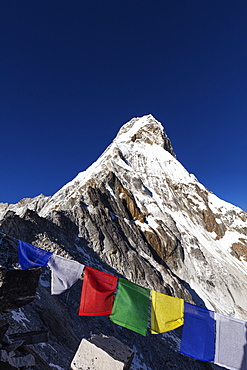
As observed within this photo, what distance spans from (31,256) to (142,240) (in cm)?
3810

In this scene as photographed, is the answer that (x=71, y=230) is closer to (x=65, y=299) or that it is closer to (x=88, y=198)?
(x=88, y=198)

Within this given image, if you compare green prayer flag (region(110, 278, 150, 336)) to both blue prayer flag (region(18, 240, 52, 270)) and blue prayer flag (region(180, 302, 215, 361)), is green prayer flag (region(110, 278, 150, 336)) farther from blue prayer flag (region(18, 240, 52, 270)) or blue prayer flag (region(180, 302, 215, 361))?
blue prayer flag (region(18, 240, 52, 270))

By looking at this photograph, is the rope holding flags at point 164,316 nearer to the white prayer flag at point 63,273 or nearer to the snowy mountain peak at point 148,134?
the white prayer flag at point 63,273

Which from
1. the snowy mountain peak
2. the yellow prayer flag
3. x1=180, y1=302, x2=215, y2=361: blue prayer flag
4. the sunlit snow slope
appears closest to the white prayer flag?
the yellow prayer flag

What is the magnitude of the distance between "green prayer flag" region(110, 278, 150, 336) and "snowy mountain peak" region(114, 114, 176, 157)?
320ft

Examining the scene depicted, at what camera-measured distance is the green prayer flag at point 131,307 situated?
657 cm

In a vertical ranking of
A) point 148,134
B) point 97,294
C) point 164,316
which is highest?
point 148,134

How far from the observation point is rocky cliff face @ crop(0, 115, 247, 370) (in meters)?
13.3

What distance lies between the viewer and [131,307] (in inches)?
263

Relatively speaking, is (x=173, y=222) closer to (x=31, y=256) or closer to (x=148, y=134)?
(x=31, y=256)

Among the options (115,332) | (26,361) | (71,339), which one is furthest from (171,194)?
(26,361)

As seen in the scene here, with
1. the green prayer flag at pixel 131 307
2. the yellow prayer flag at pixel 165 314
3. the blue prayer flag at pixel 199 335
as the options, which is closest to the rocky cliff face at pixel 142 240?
the green prayer flag at pixel 131 307

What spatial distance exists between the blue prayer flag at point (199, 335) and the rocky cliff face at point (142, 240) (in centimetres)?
426

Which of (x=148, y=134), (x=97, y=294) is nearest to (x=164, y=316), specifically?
(x=97, y=294)
